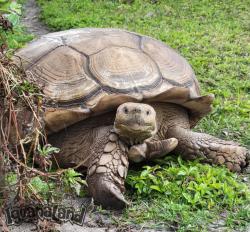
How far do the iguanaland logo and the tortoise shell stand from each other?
845mm

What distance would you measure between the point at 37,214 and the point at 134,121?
3.02 feet

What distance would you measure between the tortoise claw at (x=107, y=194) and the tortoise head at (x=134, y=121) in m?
0.35

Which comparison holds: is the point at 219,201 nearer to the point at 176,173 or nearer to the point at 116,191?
the point at 176,173

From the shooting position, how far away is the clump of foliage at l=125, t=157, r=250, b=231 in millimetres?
3320

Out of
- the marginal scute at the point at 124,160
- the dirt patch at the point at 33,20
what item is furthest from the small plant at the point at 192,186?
the dirt patch at the point at 33,20

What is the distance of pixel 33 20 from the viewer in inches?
392

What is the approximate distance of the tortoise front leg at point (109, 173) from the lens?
3414 millimetres

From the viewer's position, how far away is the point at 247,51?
739 centimetres

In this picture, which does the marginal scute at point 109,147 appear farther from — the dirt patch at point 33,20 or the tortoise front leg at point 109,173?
the dirt patch at point 33,20

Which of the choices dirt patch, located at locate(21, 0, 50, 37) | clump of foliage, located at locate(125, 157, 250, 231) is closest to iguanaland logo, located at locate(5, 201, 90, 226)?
clump of foliage, located at locate(125, 157, 250, 231)

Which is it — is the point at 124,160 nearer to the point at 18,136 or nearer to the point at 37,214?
the point at 37,214

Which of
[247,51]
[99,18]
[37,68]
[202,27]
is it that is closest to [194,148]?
[37,68]

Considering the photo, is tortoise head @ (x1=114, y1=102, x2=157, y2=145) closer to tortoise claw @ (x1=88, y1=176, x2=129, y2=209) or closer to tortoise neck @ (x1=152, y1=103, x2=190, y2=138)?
tortoise claw @ (x1=88, y1=176, x2=129, y2=209)

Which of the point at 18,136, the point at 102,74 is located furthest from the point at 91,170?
the point at 18,136
